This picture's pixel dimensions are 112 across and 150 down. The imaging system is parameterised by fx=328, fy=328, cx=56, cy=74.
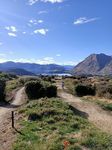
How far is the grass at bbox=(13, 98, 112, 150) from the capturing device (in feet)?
61.7

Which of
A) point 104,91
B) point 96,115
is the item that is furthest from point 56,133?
point 104,91

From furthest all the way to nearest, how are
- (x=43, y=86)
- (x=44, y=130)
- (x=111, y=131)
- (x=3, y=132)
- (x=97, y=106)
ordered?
(x=43, y=86) → (x=97, y=106) → (x=111, y=131) → (x=3, y=132) → (x=44, y=130)

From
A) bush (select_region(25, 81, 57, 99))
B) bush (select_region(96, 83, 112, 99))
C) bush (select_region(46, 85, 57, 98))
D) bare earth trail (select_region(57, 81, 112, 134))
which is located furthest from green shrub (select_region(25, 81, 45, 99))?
bush (select_region(96, 83, 112, 99))

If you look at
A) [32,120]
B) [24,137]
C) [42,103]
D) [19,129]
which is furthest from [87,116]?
[24,137]

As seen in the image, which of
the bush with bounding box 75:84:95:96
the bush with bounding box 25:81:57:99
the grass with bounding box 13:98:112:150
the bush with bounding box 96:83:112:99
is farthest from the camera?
the bush with bounding box 75:84:95:96

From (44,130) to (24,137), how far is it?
1794 millimetres

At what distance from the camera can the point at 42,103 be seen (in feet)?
110

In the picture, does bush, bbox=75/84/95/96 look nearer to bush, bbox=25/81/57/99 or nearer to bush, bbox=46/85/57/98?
bush, bbox=46/85/57/98

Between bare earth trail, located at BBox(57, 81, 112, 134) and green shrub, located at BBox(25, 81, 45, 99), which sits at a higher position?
green shrub, located at BBox(25, 81, 45, 99)

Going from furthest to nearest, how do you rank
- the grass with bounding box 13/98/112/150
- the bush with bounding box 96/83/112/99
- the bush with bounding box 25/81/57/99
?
the bush with bounding box 96/83/112/99 < the bush with bounding box 25/81/57/99 < the grass with bounding box 13/98/112/150

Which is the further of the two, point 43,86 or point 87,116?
point 43,86

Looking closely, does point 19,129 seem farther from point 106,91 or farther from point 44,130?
point 106,91

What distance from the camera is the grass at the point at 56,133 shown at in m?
18.8

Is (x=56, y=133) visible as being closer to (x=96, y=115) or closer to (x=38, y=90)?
(x=96, y=115)
